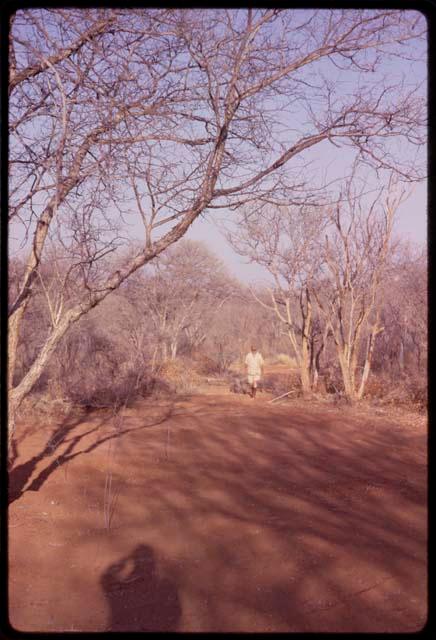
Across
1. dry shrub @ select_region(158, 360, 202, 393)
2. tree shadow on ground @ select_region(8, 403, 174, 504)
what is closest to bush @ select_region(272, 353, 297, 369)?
dry shrub @ select_region(158, 360, 202, 393)

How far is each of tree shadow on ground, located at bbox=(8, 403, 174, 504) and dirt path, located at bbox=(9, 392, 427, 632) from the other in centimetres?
5

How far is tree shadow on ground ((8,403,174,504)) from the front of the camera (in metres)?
6.23

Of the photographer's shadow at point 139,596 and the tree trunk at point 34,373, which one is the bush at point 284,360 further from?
the photographer's shadow at point 139,596

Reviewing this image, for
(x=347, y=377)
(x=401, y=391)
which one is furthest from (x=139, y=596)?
(x=401, y=391)

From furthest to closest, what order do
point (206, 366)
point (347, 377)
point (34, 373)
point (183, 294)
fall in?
point (183, 294) → point (206, 366) → point (347, 377) → point (34, 373)

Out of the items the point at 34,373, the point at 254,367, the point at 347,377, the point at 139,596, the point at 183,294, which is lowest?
the point at 139,596

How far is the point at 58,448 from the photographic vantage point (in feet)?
27.1

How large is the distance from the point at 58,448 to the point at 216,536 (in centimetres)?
418

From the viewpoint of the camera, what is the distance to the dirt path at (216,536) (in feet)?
11.3

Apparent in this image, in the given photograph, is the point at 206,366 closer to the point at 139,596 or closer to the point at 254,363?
the point at 254,363

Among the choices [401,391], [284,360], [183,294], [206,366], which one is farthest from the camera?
[284,360]

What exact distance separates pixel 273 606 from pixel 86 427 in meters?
7.75

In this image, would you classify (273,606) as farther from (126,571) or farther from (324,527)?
(324,527)

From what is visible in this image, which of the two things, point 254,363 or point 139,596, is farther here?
point 254,363
